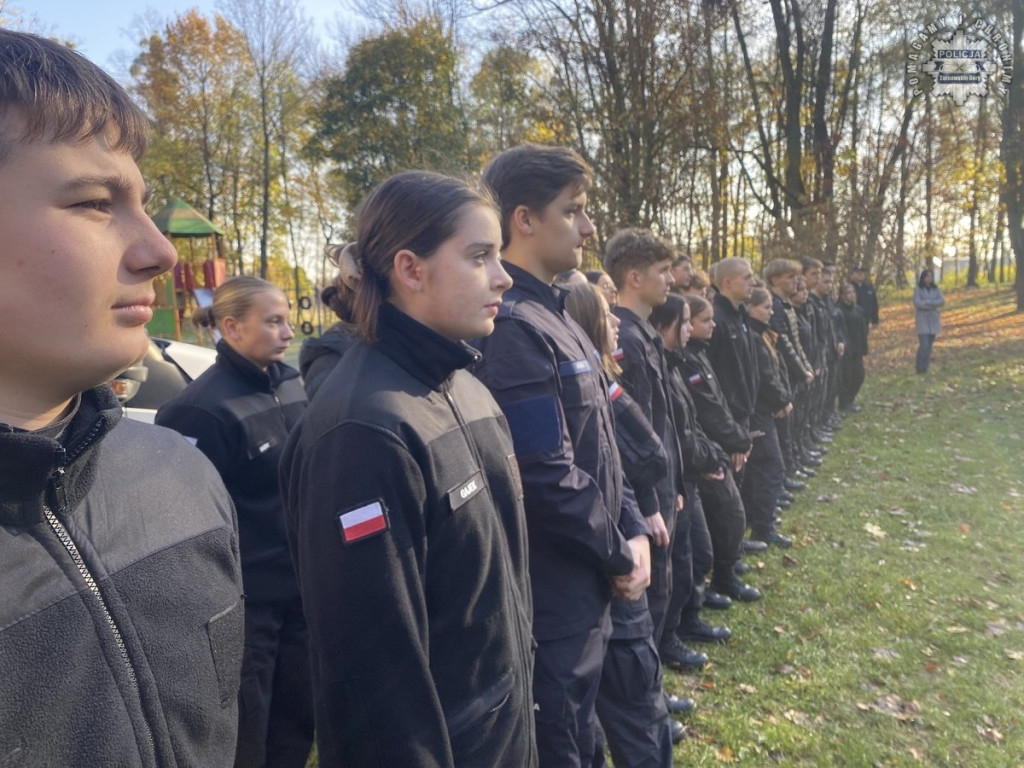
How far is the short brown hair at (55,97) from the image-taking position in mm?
895

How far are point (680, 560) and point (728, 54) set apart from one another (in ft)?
49.9

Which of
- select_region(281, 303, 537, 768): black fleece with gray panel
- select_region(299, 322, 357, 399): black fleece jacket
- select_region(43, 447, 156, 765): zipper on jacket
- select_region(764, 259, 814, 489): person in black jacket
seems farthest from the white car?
select_region(764, 259, 814, 489): person in black jacket

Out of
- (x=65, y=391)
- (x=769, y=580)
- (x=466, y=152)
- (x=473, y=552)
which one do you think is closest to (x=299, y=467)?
(x=473, y=552)

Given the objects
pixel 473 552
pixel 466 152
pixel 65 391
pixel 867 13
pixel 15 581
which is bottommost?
pixel 473 552

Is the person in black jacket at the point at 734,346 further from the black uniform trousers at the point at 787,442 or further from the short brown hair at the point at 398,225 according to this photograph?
the short brown hair at the point at 398,225

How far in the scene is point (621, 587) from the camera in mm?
2445

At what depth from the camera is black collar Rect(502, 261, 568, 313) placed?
2648mm

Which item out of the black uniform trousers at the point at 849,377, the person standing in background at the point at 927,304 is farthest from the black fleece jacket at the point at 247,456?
the person standing in background at the point at 927,304

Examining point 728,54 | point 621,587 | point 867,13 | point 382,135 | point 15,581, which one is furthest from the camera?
point 382,135

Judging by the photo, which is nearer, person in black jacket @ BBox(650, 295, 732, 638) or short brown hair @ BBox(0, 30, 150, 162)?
short brown hair @ BBox(0, 30, 150, 162)

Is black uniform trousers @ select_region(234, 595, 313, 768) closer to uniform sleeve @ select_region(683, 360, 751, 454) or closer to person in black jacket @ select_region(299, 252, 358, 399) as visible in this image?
person in black jacket @ select_region(299, 252, 358, 399)

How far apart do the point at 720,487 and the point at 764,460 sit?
1.54 meters

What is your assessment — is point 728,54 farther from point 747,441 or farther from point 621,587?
point 621,587

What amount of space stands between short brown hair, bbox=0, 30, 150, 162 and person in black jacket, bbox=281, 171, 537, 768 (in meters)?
0.81
